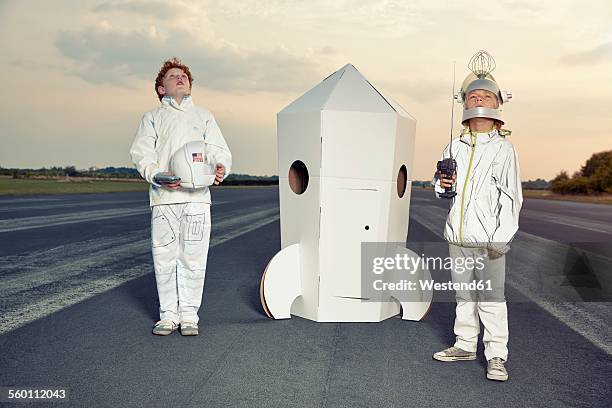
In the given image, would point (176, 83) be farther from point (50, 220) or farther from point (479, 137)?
point (50, 220)

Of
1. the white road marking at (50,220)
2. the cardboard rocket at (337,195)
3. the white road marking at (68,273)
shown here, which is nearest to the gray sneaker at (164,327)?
the cardboard rocket at (337,195)

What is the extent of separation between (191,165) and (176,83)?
797 mm

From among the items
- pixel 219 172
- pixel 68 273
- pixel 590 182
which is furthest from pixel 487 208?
pixel 590 182

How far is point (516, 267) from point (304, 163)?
5.91m

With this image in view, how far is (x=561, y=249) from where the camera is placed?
13.0 metres

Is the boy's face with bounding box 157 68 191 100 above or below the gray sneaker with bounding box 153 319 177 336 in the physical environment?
above

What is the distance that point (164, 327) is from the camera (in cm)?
539

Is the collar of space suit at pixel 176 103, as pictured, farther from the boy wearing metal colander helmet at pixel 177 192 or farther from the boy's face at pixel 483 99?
the boy's face at pixel 483 99

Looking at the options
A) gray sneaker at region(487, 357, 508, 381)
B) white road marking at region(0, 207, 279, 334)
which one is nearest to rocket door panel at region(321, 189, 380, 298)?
gray sneaker at region(487, 357, 508, 381)

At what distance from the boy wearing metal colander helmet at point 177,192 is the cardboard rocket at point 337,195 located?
2.70 feet

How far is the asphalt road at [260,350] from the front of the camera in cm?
394

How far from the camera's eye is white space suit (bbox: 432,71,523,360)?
4383mm

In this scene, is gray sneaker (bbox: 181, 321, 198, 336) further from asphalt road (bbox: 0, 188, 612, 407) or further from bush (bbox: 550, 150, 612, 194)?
bush (bbox: 550, 150, 612, 194)

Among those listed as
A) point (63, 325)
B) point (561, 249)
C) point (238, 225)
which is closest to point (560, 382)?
point (63, 325)
